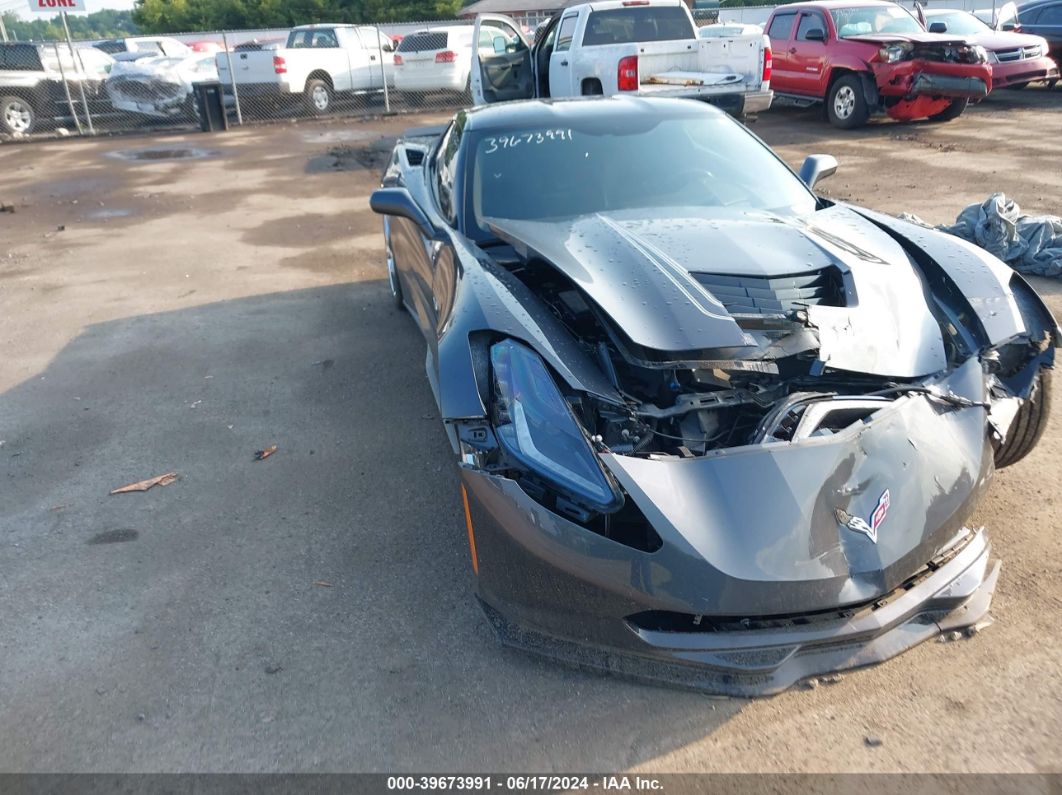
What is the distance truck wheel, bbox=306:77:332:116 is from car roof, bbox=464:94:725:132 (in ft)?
47.4

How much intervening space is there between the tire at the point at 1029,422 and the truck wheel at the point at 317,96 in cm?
1730

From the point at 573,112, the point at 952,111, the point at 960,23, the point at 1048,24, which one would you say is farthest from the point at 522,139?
the point at 1048,24

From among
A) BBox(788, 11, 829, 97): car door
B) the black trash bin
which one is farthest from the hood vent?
the black trash bin

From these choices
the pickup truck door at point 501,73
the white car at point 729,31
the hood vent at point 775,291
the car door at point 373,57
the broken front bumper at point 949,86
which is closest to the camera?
the hood vent at point 775,291

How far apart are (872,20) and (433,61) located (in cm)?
884

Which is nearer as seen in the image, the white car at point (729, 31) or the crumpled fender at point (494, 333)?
the crumpled fender at point (494, 333)

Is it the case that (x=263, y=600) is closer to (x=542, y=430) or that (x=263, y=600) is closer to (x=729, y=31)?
(x=542, y=430)

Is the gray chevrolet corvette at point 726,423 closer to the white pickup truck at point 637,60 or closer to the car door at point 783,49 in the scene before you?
the white pickup truck at point 637,60

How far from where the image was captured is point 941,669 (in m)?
2.47

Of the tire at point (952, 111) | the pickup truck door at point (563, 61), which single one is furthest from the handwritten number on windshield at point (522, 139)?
the tire at point (952, 111)

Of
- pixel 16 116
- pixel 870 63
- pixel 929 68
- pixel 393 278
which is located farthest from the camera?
pixel 16 116

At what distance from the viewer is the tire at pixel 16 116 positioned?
1529 cm

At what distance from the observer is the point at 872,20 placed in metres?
13.3

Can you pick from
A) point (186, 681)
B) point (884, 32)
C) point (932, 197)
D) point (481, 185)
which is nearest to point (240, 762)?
point (186, 681)
